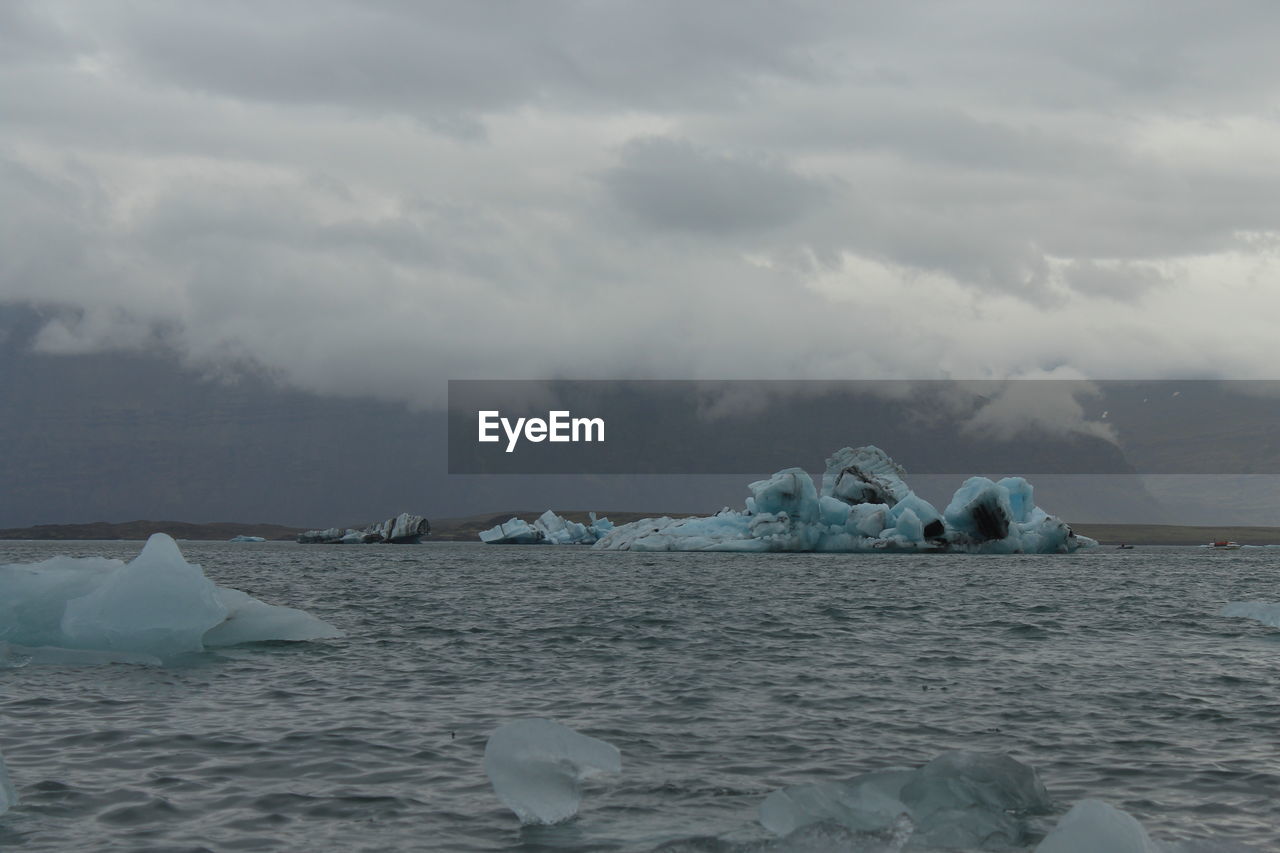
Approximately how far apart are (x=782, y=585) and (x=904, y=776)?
32.1 meters

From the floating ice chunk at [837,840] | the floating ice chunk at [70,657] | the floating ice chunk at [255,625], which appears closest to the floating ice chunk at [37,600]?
the floating ice chunk at [70,657]

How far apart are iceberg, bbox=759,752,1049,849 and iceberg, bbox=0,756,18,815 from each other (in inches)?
217

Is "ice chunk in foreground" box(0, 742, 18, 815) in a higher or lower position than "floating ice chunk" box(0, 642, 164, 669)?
higher

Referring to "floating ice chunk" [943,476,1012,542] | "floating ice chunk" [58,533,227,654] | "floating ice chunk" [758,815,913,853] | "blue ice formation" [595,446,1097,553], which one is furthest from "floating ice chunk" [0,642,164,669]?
"floating ice chunk" [943,476,1012,542]

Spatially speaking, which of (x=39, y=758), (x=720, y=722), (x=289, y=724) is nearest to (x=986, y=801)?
(x=720, y=722)

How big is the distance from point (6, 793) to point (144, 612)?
860 centimetres

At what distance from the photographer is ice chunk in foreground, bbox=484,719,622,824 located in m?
8.05

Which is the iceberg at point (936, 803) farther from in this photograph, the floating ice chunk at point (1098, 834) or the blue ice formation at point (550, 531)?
the blue ice formation at point (550, 531)

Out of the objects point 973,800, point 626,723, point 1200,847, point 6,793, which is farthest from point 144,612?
point 1200,847

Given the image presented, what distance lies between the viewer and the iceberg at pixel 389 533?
127500 millimetres

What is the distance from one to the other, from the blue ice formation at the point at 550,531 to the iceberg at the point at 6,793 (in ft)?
318

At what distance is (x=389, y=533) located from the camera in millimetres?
129875

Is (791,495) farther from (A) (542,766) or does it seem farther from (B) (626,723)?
(A) (542,766)

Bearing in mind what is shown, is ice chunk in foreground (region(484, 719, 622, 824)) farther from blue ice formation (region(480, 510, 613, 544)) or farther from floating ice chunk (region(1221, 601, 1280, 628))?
blue ice formation (region(480, 510, 613, 544))
